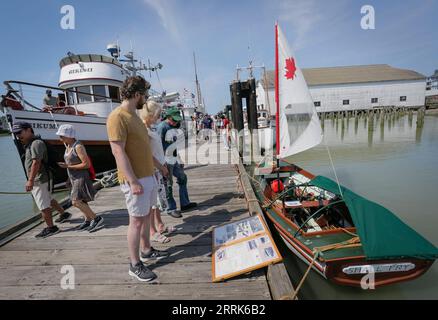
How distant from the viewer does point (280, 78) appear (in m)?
3.98

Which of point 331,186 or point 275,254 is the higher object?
point 331,186

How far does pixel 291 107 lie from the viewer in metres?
4.05

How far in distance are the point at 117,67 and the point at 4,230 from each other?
1005 centimetres

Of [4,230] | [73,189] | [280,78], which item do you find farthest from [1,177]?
[280,78]

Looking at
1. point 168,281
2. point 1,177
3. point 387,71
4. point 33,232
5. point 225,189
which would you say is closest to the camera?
point 168,281

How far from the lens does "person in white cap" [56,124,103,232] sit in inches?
132

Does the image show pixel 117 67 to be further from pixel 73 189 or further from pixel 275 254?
pixel 275 254

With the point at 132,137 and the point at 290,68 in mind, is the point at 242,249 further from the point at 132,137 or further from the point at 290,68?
the point at 290,68

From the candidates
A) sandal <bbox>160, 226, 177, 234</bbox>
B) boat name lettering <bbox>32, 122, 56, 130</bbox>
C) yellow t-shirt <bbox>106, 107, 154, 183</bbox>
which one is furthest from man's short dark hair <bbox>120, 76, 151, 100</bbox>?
boat name lettering <bbox>32, 122, 56, 130</bbox>

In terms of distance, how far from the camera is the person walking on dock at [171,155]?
12.6ft

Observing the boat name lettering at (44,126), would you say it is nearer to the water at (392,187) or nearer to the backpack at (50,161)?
the backpack at (50,161)

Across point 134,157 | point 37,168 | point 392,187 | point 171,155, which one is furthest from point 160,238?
point 392,187

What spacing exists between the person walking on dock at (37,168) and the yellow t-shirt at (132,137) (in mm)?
1925

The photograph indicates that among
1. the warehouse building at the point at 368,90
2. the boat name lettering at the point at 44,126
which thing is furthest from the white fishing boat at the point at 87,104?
the warehouse building at the point at 368,90
